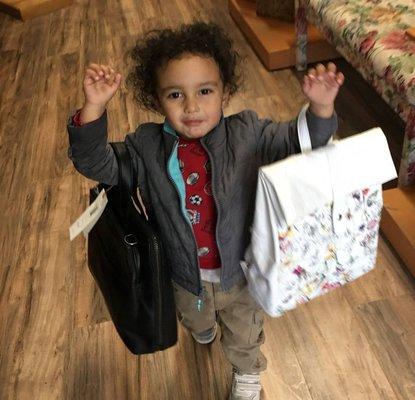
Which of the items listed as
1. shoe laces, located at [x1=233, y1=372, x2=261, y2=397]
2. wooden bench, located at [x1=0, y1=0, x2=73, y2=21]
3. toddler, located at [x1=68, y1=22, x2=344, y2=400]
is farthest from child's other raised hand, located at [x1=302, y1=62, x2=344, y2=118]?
wooden bench, located at [x1=0, y1=0, x2=73, y2=21]

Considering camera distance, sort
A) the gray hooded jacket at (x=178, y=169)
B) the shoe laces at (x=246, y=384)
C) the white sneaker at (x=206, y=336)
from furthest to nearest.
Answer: the white sneaker at (x=206, y=336) < the shoe laces at (x=246, y=384) < the gray hooded jacket at (x=178, y=169)

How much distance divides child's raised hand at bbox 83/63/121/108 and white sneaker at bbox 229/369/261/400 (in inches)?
27.7

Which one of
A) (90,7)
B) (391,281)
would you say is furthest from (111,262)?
(90,7)

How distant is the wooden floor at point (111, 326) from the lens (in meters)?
1.17

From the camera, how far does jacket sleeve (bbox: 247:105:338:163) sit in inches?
27.9

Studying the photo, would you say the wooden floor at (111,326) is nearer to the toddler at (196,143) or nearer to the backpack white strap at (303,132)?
the toddler at (196,143)

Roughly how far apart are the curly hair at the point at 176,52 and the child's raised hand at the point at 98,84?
82 millimetres

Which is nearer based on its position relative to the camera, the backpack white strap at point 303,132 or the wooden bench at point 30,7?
the backpack white strap at point 303,132

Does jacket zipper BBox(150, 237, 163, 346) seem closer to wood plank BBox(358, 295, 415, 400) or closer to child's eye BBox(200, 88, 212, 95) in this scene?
child's eye BBox(200, 88, 212, 95)

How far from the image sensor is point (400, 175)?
4.85 ft

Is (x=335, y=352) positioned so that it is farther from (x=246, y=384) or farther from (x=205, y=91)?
(x=205, y=91)

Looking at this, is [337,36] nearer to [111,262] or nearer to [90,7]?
[111,262]

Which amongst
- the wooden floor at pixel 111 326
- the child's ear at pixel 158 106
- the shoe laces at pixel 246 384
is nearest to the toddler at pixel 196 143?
the child's ear at pixel 158 106

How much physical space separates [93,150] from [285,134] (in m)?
0.31
